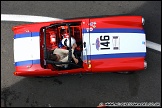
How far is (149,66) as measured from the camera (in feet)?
23.7

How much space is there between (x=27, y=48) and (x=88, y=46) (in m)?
1.54

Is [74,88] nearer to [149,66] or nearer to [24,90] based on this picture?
[24,90]

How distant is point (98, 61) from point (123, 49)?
2.22 ft

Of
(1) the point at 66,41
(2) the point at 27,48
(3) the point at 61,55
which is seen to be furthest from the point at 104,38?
(2) the point at 27,48

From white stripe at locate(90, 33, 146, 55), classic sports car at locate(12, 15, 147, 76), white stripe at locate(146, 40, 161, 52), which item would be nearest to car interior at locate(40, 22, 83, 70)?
classic sports car at locate(12, 15, 147, 76)

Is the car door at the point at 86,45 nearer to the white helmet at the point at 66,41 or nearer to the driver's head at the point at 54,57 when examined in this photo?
the white helmet at the point at 66,41

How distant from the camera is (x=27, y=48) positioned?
666 cm

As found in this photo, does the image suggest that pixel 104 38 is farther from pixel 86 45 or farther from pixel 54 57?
pixel 54 57

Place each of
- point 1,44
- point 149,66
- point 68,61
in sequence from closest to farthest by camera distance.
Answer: point 68,61, point 149,66, point 1,44

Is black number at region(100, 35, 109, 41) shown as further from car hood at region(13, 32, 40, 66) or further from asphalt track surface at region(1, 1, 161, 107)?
car hood at region(13, 32, 40, 66)

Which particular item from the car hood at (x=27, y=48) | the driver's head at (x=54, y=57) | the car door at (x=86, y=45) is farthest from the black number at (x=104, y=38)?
the car hood at (x=27, y=48)

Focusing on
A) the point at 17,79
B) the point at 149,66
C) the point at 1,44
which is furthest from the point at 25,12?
the point at 149,66

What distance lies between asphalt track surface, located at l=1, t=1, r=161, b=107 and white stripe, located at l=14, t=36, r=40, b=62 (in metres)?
0.99

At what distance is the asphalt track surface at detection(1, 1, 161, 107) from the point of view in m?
7.23
